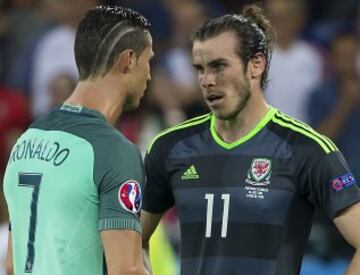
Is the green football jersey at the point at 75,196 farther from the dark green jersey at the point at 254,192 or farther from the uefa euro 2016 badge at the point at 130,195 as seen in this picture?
the dark green jersey at the point at 254,192

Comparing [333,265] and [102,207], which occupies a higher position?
[102,207]

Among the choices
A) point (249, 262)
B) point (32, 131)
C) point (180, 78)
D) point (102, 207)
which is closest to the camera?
point (102, 207)

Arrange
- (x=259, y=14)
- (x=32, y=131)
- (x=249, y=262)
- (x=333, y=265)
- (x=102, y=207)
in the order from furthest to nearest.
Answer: (x=333, y=265), (x=259, y=14), (x=249, y=262), (x=32, y=131), (x=102, y=207)

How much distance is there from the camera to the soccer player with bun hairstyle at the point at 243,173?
433 cm

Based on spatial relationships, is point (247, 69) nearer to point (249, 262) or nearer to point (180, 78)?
point (249, 262)

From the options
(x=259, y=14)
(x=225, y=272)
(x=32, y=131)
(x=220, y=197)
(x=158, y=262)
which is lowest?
(x=158, y=262)

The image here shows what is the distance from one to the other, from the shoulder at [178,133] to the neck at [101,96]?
0.76 m

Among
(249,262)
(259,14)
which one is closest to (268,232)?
(249,262)

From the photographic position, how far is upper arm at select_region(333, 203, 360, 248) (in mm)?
4238

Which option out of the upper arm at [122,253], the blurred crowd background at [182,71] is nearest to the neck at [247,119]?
the upper arm at [122,253]

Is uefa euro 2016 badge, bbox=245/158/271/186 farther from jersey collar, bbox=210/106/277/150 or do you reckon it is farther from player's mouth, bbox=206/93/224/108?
player's mouth, bbox=206/93/224/108

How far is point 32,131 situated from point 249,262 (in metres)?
1.10

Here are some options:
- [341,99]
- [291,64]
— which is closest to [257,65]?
[341,99]

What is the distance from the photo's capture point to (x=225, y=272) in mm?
4355
